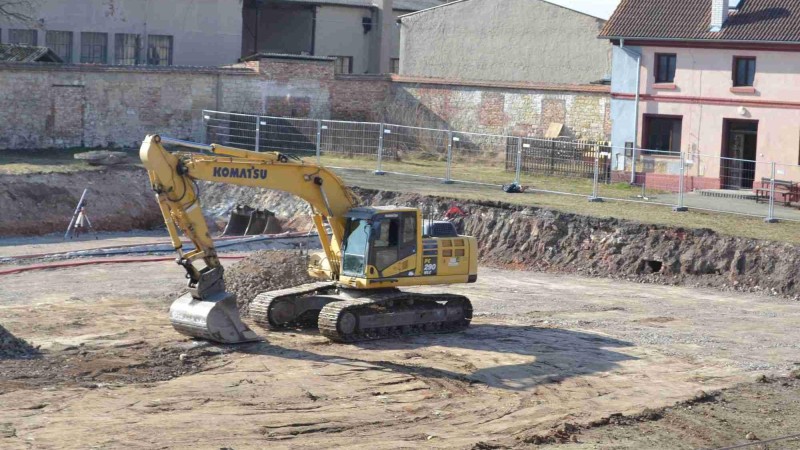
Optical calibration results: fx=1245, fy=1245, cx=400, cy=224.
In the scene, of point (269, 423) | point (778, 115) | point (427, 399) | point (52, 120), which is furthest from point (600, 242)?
point (52, 120)

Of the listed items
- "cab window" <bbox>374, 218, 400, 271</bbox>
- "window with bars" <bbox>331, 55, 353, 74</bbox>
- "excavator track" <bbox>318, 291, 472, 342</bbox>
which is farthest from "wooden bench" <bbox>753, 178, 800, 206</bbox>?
"window with bars" <bbox>331, 55, 353, 74</bbox>

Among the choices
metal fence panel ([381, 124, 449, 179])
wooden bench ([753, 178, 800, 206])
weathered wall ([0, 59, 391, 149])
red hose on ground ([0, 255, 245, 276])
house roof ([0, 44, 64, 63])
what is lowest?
red hose on ground ([0, 255, 245, 276])

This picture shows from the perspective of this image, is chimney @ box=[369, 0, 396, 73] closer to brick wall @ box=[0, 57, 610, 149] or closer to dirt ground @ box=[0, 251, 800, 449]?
brick wall @ box=[0, 57, 610, 149]

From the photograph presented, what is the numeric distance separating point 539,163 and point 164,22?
57.0 feet

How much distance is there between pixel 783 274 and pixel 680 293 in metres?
2.27

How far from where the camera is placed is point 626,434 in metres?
15.9

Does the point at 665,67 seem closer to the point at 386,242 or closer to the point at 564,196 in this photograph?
the point at 564,196

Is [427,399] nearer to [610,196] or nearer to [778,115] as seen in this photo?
[610,196]

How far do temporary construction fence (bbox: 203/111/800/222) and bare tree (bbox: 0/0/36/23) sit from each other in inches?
317

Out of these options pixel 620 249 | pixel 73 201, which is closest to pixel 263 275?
pixel 620 249

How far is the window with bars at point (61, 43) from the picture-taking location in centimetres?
4422

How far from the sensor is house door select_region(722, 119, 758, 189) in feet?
113

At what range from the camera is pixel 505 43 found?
46.3 m

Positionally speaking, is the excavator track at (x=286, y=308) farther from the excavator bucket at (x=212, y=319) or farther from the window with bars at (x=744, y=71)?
the window with bars at (x=744, y=71)
